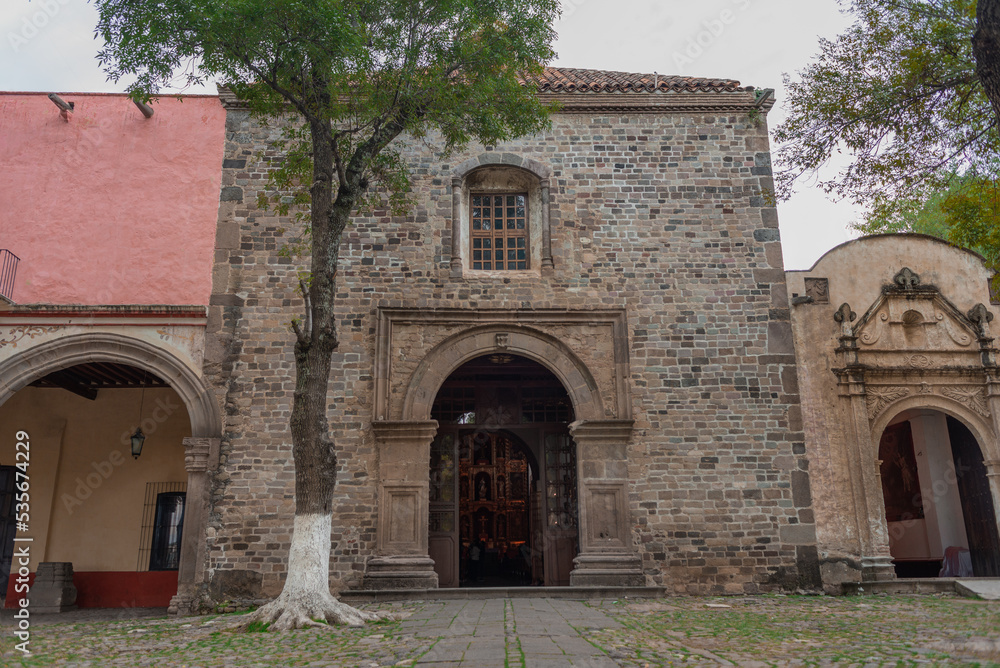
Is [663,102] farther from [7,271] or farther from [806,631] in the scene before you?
[7,271]

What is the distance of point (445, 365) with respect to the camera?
1061 cm

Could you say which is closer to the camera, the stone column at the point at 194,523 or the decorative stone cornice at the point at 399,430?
the stone column at the point at 194,523

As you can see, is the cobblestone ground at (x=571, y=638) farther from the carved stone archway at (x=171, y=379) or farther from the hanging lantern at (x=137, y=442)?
the hanging lantern at (x=137, y=442)

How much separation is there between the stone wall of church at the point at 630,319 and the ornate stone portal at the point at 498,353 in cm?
19

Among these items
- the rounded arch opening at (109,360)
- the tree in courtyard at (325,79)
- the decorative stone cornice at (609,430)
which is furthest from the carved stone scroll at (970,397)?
the rounded arch opening at (109,360)

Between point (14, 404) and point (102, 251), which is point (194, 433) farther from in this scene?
point (14, 404)

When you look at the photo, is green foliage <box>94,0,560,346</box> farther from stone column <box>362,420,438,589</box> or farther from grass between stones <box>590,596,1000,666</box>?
grass between stones <box>590,596,1000,666</box>

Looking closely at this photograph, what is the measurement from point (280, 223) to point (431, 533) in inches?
210

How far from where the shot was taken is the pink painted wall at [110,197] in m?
10.8

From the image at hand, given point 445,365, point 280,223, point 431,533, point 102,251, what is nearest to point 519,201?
point 445,365

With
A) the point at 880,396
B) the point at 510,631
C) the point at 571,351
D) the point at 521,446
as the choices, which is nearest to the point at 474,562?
the point at 521,446

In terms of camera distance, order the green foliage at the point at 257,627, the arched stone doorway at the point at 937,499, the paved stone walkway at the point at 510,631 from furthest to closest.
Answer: the arched stone doorway at the point at 937,499
the green foliage at the point at 257,627
the paved stone walkway at the point at 510,631

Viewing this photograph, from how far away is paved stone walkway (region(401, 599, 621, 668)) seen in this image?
4.65 m

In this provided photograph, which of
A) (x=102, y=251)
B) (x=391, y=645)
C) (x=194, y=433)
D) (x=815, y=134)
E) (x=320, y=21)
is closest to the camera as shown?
(x=391, y=645)
